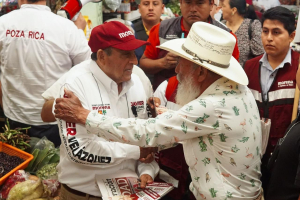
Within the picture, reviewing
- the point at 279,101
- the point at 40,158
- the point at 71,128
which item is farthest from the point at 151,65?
the point at 71,128

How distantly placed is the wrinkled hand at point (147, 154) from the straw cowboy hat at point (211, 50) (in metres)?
0.60

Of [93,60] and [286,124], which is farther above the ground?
[93,60]

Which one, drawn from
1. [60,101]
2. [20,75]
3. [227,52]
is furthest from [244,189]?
[20,75]

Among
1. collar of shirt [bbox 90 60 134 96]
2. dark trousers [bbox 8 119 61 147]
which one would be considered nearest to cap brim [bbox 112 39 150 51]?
collar of shirt [bbox 90 60 134 96]

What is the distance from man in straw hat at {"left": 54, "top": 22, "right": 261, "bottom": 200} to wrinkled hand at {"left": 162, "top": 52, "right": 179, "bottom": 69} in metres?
0.99

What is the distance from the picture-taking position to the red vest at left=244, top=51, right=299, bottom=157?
273 cm

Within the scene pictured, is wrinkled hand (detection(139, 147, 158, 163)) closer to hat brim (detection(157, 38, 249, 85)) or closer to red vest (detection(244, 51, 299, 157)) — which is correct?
hat brim (detection(157, 38, 249, 85))

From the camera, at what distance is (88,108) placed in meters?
2.00

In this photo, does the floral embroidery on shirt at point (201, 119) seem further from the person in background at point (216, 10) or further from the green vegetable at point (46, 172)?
the person in background at point (216, 10)

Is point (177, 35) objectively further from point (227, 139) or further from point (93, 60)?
point (227, 139)

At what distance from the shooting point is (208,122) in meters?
1.76

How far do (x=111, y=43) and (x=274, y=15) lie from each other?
151 cm

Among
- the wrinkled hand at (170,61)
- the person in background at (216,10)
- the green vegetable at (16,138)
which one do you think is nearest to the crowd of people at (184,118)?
the wrinkled hand at (170,61)

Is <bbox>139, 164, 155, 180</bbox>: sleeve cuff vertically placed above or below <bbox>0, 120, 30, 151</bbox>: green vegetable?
above
